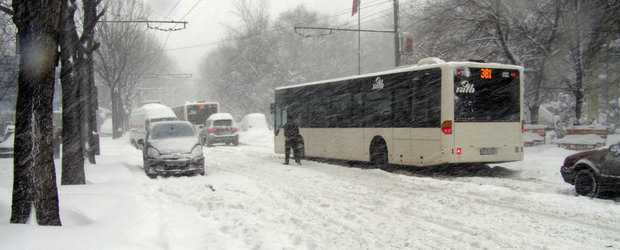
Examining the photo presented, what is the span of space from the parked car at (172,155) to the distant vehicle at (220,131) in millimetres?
15651

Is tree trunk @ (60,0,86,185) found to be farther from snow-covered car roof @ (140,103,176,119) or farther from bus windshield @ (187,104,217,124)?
bus windshield @ (187,104,217,124)

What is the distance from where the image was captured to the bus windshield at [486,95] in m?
12.5

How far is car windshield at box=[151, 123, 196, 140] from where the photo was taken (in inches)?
586

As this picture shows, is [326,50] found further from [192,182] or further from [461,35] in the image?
[192,182]

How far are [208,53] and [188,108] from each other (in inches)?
2092

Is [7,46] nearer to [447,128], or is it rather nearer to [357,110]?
[357,110]

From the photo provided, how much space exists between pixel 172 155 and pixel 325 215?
7.00 metres

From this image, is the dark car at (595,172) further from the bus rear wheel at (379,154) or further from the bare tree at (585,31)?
the bare tree at (585,31)

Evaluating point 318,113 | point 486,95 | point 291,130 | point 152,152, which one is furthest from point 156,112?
point 486,95

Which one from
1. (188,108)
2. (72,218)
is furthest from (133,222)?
(188,108)

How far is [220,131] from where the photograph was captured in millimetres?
30703

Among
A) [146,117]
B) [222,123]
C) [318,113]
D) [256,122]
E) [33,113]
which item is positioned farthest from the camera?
[256,122]

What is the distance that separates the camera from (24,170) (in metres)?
6.12

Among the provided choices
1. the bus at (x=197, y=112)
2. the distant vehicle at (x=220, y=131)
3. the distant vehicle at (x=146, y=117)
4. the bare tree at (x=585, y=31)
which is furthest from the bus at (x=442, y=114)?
the bus at (x=197, y=112)
